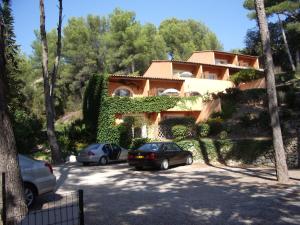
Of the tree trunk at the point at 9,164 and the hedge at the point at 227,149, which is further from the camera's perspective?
the hedge at the point at 227,149

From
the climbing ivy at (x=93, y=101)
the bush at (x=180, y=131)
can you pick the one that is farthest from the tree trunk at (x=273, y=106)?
the climbing ivy at (x=93, y=101)

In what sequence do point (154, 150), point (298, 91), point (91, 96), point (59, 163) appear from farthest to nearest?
point (91, 96) < point (298, 91) < point (59, 163) < point (154, 150)

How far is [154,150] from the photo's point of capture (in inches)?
719

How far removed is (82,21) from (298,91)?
35.2 metres

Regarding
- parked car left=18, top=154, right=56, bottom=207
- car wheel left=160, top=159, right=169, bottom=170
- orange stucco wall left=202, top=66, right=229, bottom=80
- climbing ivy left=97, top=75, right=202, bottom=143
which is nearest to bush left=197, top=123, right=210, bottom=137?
car wheel left=160, top=159, right=169, bottom=170

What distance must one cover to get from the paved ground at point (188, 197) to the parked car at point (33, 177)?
1.26m

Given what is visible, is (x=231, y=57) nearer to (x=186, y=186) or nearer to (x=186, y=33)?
(x=186, y=33)

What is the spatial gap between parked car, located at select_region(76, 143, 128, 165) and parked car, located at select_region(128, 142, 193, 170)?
4.00 m

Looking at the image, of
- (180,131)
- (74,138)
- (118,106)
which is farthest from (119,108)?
(180,131)

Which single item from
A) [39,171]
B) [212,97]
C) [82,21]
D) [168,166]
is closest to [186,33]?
[82,21]

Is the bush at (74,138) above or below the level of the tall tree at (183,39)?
below

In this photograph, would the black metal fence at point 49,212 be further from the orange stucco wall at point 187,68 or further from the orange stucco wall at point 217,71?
the orange stucco wall at point 217,71

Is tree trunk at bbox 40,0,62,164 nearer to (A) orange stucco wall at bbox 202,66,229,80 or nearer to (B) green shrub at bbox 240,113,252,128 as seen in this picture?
(B) green shrub at bbox 240,113,252,128

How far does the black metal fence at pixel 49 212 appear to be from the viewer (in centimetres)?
580
